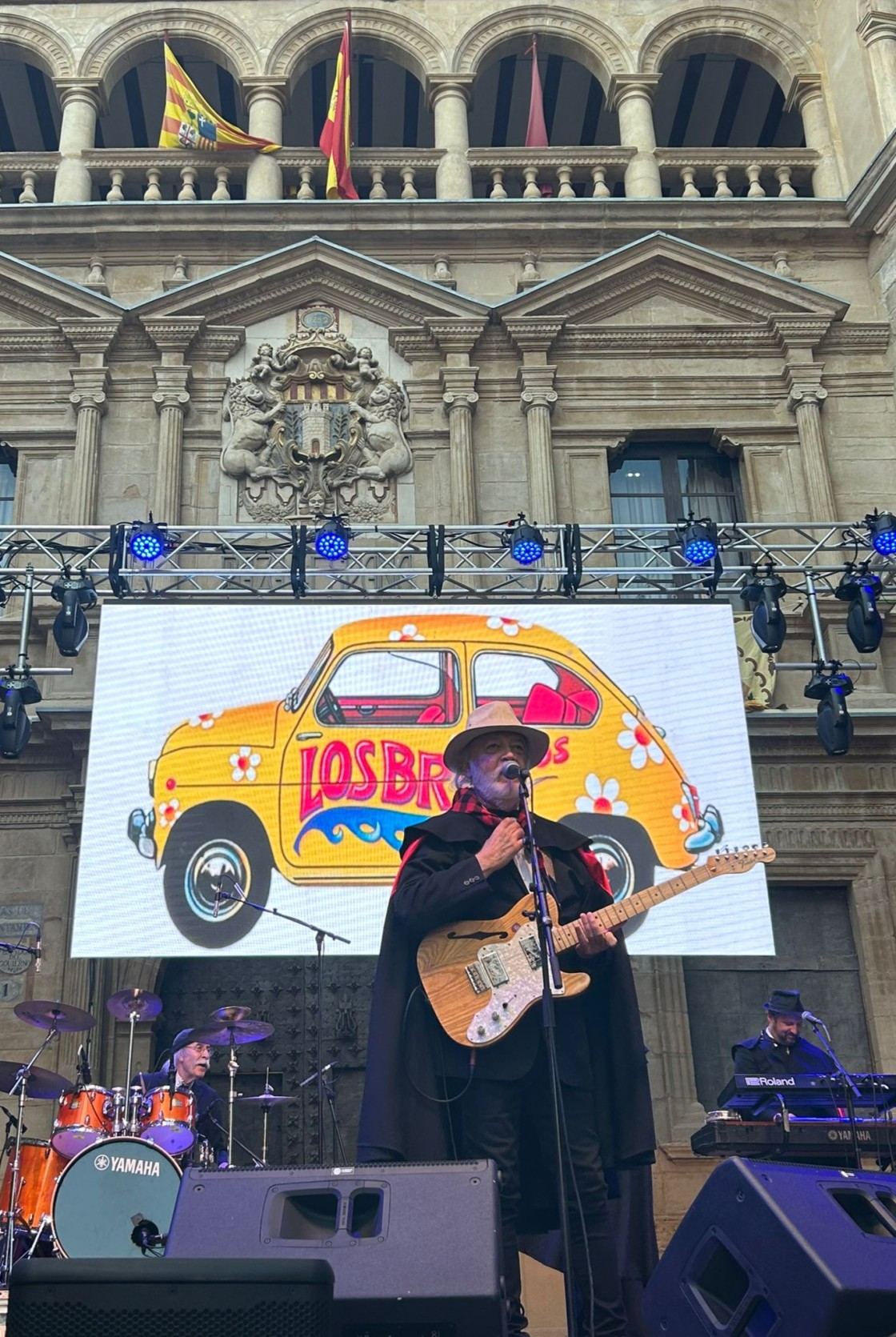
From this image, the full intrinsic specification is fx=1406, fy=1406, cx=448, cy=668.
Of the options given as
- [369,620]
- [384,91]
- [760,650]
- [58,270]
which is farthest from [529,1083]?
[384,91]

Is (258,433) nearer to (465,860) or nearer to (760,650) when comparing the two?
(760,650)

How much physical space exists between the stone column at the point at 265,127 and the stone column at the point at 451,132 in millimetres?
1733

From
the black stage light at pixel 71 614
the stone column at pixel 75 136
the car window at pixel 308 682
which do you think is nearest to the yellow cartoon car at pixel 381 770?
the car window at pixel 308 682

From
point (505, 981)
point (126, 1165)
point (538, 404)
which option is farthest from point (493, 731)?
point (538, 404)

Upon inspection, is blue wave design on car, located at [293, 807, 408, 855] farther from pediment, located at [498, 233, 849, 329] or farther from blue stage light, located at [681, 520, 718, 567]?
pediment, located at [498, 233, 849, 329]

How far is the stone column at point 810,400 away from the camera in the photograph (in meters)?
13.5

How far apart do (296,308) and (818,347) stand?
17.6 ft

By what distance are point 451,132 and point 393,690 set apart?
7624 mm

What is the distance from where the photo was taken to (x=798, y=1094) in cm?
740

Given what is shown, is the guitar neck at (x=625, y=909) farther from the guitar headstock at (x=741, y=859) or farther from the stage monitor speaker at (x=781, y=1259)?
the stage monitor speaker at (x=781, y=1259)

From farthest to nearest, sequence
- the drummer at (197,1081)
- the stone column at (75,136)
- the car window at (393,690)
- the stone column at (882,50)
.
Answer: the stone column at (75,136)
the stone column at (882,50)
the car window at (393,690)
the drummer at (197,1081)

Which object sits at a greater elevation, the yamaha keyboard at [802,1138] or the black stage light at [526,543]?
the black stage light at [526,543]

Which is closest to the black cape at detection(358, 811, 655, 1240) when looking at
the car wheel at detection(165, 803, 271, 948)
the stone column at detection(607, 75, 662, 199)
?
the car wheel at detection(165, 803, 271, 948)

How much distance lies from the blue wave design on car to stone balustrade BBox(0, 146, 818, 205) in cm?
743
